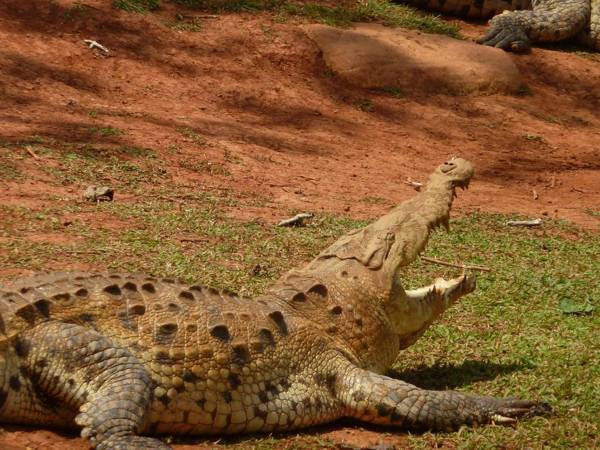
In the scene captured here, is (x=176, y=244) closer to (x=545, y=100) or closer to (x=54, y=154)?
(x=54, y=154)

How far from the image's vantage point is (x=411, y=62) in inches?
497

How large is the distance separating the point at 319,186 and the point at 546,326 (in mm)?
3661

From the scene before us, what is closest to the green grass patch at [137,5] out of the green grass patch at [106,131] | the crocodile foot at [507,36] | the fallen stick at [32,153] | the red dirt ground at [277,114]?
the red dirt ground at [277,114]

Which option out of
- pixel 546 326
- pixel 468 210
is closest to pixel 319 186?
pixel 468 210

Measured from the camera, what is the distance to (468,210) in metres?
8.68

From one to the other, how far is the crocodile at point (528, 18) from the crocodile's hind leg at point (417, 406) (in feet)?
34.5

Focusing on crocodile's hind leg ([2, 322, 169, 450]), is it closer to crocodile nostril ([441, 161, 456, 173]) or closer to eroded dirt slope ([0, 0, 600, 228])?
crocodile nostril ([441, 161, 456, 173])

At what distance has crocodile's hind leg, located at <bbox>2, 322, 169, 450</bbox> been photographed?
3.64m

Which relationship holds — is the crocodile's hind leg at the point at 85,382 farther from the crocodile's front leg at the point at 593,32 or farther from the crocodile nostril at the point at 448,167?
the crocodile's front leg at the point at 593,32

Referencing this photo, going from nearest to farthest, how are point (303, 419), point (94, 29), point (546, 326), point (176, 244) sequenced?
point (303, 419)
point (546, 326)
point (176, 244)
point (94, 29)

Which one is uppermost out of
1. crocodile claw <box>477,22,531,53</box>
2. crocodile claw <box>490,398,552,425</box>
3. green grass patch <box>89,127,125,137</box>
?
crocodile claw <box>477,22,531,53</box>

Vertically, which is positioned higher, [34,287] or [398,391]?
[34,287]

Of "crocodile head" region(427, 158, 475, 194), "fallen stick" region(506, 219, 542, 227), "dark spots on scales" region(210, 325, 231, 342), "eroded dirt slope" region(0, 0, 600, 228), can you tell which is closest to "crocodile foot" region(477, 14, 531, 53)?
"eroded dirt slope" region(0, 0, 600, 228)

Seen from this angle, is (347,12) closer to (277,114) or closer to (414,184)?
(277,114)
